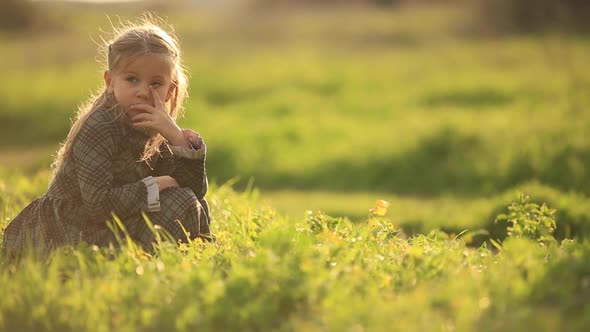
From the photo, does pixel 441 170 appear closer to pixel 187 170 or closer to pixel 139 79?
pixel 187 170

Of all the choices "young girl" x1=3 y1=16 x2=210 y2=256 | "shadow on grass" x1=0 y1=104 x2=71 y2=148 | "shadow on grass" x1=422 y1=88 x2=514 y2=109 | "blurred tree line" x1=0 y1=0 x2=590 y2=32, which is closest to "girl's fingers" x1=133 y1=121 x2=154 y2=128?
"young girl" x1=3 y1=16 x2=210 y2=256

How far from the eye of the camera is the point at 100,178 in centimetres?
447

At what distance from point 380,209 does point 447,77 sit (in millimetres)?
14717

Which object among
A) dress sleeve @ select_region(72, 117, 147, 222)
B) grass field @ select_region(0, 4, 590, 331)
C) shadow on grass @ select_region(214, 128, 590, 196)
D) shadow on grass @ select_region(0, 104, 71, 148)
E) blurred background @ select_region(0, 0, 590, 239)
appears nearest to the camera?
grass field @ select_region(0, 4, 590, 331)

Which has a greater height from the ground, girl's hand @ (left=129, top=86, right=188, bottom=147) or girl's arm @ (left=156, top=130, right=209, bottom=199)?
girl's hand @ (left=129, top=86, right=188, bottom=147)

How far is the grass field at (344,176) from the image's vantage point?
3525 millimetres

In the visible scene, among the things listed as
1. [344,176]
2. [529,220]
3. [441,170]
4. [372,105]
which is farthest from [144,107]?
[372,105]

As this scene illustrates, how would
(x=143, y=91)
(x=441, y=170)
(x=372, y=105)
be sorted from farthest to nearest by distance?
(x=372, y=105)
(x=441, y=170)
(x=143, y=91)

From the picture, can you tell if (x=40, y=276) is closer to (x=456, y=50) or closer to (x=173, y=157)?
(x=173, y=157)

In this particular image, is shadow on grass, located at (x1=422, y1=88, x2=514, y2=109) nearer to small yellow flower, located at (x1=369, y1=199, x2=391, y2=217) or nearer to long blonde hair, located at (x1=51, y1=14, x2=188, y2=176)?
small yellow flower, located at (x1=369, y1=199, x2=391, y2=217)

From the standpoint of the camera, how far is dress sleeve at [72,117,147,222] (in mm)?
4461

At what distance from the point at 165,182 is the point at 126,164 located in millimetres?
261

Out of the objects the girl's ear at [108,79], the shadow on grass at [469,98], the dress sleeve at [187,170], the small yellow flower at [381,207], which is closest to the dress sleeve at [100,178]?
the girl's ear at [108,79]

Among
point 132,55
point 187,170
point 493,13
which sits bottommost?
point 493,13
